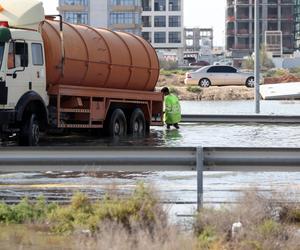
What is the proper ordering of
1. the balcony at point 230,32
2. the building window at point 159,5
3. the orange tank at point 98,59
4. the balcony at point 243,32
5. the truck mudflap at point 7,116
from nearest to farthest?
the truck mudflap at point 7,116 < the orange tank at point 98,59 < the balcony at point 243,32 < the balcony at point 230,32 < the building window at point 159,5

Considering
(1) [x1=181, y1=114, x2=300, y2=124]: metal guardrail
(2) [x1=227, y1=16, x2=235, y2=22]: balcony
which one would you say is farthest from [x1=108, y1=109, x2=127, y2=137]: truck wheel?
(2) [x1=227, y1=16, x2=235, y2=22]: balcony

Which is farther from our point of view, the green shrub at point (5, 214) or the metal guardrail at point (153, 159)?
the metal guardrail at point (153, 159)

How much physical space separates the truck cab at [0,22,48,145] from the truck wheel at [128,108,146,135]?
4895 millimetres

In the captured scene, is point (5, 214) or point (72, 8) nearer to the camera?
point (5, 214)

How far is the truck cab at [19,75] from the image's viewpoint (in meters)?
17.0

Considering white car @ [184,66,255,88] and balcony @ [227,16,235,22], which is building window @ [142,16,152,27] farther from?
white car @ [184,66,255,88]

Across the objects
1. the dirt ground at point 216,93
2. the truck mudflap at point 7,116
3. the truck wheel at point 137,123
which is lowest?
the truck wheel at point 137,123

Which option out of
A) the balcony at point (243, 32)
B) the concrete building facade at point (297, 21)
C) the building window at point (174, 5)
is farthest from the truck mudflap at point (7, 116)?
the concrete building facade at point (297, 21)

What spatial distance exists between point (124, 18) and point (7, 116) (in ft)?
381

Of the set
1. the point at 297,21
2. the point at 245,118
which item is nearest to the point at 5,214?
the point at 245,118

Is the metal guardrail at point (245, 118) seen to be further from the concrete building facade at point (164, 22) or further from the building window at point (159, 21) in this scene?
the building window at point (159, 21)

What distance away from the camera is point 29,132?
1758 centimetres

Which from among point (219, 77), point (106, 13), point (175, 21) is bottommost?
point (219, 77)

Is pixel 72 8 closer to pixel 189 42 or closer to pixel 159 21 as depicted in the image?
pixel 159 21
